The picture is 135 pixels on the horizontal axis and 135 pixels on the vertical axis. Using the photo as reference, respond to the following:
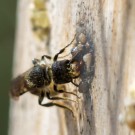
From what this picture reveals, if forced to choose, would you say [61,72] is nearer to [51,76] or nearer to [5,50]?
[51,76]

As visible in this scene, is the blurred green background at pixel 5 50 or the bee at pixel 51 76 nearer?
the bee at pixel 51 76

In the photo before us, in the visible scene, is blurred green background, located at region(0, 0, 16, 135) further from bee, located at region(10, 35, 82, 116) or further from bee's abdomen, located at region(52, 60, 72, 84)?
bee's abdomen, located at region(52, 60, 72, 84)

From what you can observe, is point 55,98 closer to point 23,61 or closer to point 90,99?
point 90,99

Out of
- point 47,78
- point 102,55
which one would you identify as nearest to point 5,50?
point 47,78

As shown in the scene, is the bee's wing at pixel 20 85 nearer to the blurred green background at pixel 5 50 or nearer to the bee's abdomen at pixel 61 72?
the bee's abdomen at pixel 61 72

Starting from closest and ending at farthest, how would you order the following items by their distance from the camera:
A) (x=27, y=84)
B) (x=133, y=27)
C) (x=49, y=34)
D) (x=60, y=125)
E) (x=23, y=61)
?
1. (x=133, y=27)
2. (x=27, y=84)
3. (x=60, y=125)
4. (x=49, y=34)
5. (x=23, y=61)

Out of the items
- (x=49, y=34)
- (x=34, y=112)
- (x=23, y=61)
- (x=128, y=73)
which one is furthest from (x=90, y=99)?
(x=23, y=61)

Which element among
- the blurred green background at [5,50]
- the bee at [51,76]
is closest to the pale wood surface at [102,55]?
the bee at [51,76]
